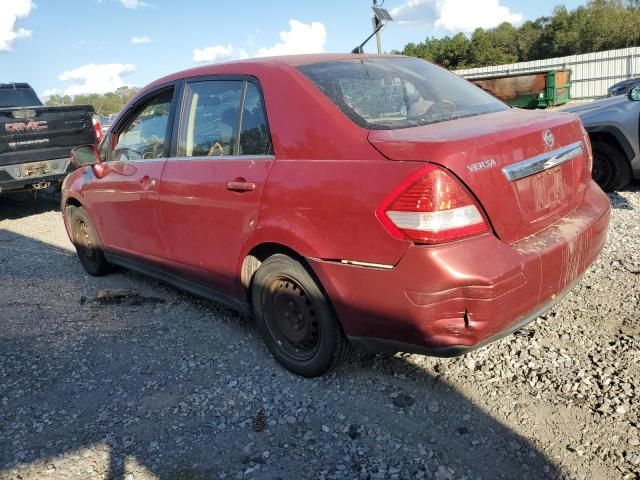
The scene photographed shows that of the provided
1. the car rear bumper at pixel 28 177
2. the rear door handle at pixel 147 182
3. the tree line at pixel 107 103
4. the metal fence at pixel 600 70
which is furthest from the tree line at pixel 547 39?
the rear door handle at pixel 147 182

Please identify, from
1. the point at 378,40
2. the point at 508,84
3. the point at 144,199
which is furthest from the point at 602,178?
the point at 508,84

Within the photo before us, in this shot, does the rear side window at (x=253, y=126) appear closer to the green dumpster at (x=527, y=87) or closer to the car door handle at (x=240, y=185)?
the car door handle at (x=240, y=185)

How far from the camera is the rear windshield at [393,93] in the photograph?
2795mm

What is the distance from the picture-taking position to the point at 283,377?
3.14 metres

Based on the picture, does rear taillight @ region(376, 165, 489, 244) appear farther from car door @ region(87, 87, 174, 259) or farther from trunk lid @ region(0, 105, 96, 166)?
trunk lid @ region(0, 105, 96, 166)

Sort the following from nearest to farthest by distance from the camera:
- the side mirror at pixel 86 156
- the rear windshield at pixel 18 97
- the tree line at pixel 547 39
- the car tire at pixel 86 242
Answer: the side mirror at pixel 86 156, the car tire at pixel 86 242, the rear windshield at pixel 18 97, the tree line at pixel 547 39

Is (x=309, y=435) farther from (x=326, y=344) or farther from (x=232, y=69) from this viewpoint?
(x=232, y=69)

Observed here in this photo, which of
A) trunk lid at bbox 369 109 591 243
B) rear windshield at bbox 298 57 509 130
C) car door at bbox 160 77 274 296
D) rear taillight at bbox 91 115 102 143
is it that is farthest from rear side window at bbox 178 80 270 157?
rear taillight at bbox 91 115 102 143

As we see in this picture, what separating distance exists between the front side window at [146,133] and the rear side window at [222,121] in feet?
0.93

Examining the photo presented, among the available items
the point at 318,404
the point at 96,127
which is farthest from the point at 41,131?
the point at 318,404

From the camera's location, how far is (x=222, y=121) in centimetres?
340

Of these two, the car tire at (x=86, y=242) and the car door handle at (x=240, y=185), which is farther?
the car tire at (x=86, y=242)

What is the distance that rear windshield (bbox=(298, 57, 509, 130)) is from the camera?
2.79m

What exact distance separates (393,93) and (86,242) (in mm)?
3661
